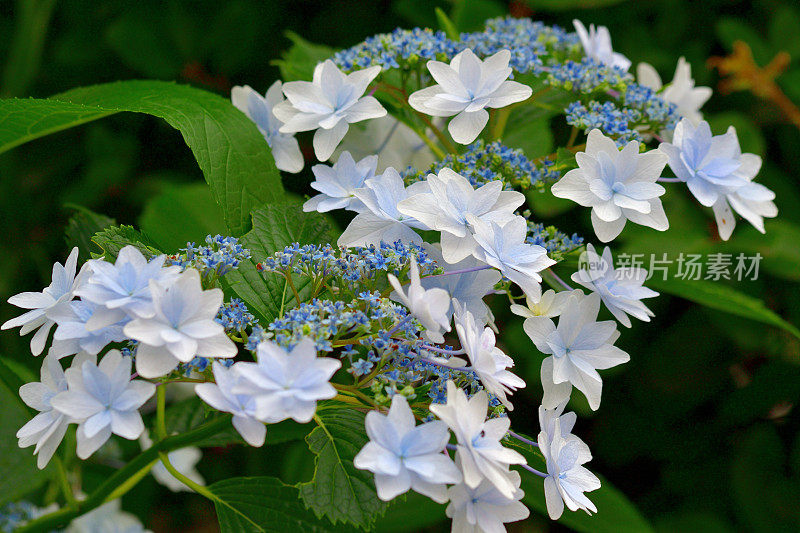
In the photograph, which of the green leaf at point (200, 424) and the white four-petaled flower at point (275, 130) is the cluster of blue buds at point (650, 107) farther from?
the green leaf at point (200, 424)

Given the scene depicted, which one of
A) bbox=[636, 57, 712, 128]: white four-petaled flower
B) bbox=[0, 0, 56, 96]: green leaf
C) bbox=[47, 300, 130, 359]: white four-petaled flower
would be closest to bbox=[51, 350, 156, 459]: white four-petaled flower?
bbox=[47, 300, 130, 359]: white four-petaled flower

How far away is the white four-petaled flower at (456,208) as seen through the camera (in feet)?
2.07

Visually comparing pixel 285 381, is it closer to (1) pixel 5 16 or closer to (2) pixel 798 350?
(2) pixel 798 350

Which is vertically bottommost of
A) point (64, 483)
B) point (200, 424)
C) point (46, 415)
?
point (200, 424)

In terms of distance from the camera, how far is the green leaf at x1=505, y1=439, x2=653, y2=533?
961 millimetres

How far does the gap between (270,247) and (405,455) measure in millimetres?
288

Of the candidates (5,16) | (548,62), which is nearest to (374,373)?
(548,62)

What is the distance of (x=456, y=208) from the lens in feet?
2.18

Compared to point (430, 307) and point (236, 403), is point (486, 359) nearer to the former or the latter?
point (430, 307)

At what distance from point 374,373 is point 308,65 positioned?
0.61m

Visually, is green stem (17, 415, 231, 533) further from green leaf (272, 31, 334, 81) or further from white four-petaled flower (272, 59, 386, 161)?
green leaf (272, 31, 334, 81)

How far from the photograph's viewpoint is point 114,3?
5.70 ft

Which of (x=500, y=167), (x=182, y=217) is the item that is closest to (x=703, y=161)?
(x=500, y=167)

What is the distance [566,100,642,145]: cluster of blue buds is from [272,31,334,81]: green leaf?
0.37 metres
